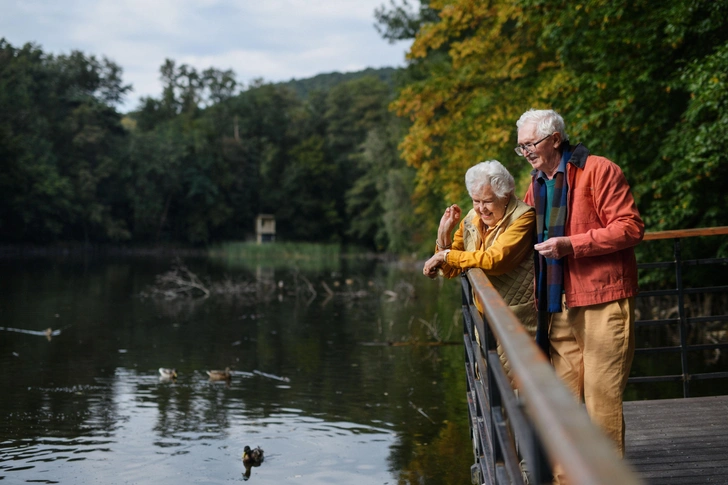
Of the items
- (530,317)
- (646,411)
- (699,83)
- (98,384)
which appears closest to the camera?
(530,317)

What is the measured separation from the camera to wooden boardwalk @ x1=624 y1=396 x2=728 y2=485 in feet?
13.1

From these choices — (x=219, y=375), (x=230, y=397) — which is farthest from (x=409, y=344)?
(x=230, y=397)

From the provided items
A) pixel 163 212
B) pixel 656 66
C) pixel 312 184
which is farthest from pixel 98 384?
pixel 312 184

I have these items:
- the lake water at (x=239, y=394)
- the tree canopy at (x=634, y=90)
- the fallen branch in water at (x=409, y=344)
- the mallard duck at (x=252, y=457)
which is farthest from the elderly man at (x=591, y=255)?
the fallen branch in water at (x=409, y=344)

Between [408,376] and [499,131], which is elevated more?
[499,131]

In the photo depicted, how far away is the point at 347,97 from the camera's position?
3155 inches

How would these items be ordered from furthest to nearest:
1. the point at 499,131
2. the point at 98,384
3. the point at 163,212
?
the point at 163,212
the point at 499,131
the point at 98,384

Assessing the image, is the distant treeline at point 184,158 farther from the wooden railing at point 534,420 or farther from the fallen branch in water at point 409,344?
the wooden railing at point 534,420

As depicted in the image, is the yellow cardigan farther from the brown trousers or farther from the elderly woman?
the brown trousers

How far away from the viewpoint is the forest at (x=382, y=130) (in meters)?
12.4

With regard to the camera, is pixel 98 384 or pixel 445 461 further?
pixel 98 384

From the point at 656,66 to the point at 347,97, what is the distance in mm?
68867

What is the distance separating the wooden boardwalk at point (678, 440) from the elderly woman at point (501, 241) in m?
0.97

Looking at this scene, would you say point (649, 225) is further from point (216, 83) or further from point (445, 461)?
point (216, 83)
